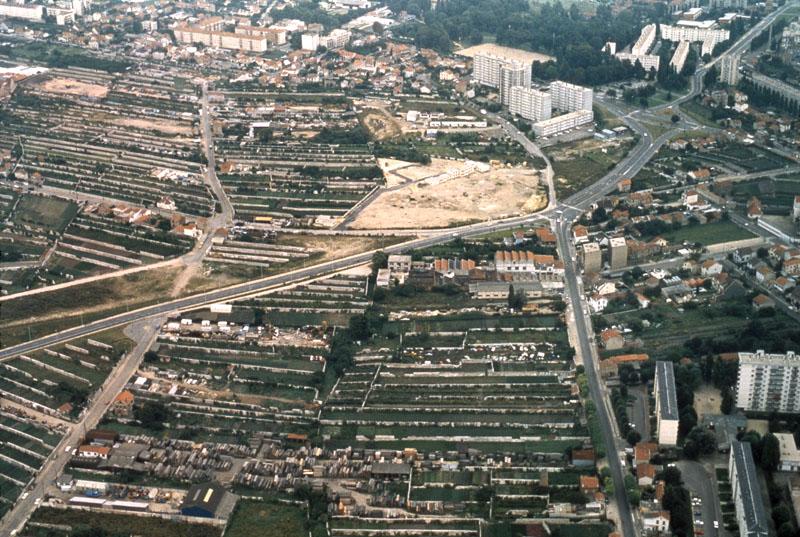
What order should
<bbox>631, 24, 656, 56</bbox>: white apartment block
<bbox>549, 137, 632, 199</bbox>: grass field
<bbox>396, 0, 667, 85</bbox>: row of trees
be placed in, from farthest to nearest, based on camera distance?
<bbox>631, 24, 656, 56</bbox>: white apartment block, <bbox>396, 0, 667, 85</bbox>: row of trees, <bbox>549, 137, 632, 199</bbox>: grass field

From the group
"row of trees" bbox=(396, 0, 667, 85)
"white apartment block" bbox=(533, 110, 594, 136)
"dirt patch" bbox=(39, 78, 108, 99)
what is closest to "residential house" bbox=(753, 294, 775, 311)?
"white apartment block" bbox=(533, 110, 594, 136)

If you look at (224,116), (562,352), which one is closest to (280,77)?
(224,116)

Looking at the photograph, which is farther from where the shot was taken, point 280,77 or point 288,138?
point 280,77

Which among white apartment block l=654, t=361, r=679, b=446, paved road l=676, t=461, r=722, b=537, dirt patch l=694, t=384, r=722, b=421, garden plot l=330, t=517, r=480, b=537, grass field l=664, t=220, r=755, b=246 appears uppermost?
white apartment block l=654, t=361, r=679, b=446

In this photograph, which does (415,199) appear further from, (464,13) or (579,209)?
(464,13)

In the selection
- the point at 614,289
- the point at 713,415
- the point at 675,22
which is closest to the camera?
the point at 713,415

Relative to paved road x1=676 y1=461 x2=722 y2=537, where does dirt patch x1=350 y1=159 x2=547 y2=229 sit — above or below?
above

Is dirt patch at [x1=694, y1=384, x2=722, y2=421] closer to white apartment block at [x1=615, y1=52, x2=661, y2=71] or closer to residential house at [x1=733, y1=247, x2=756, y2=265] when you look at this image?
residential house at [x1=733, y1=247, x2=756, y2=265]

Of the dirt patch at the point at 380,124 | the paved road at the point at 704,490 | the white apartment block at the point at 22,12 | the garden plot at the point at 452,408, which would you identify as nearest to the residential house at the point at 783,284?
the garden plot at the point at 452,408
